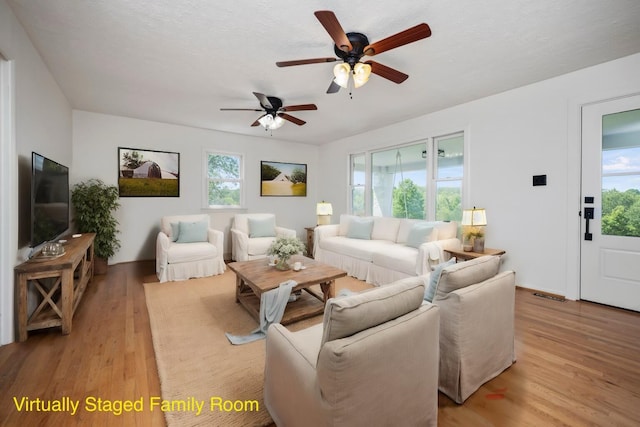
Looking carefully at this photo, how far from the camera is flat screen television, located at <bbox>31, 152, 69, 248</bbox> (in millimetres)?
2271

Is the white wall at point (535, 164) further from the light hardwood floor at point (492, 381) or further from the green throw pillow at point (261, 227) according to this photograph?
the green throw pillow at point (261, 227)

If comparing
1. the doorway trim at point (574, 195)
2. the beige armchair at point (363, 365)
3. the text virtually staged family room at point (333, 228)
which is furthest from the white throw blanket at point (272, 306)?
the doorway trim at point (574, 195)

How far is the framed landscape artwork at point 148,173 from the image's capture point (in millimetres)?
4629

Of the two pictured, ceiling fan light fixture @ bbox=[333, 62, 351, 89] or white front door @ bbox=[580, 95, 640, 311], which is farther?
white front door @ bbox=[580, 95, 640, 311]

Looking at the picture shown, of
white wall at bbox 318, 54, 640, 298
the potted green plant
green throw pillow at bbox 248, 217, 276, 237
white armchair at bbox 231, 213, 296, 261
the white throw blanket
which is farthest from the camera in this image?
green throw pillow at bbox 248, 217, 276, 237

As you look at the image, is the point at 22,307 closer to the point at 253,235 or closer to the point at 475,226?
the point at 253,235

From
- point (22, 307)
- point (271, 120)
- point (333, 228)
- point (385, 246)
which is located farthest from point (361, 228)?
point (22, 307)

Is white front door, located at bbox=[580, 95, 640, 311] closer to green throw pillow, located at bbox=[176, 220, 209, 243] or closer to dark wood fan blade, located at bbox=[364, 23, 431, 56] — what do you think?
dark wood fan blade, located at bbox=[364, 23, 431, 56]

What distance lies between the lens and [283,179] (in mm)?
6320

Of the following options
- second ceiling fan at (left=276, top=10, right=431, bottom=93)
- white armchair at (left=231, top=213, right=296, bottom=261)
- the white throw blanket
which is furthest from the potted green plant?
second ceiling fan at (left=276, top=10, right=431, bottom=93)

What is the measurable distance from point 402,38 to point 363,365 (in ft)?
6.55

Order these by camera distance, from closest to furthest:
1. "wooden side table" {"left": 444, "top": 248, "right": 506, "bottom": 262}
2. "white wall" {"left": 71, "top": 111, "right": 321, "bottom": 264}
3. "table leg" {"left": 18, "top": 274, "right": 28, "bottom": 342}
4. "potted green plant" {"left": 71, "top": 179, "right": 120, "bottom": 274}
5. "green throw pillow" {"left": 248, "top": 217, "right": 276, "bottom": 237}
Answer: "table leg" {"left": 18, "top": 274, "right": 28, "bottom": 342}
"wooden side table" {"left": 444, "top": 248, "right": 506, "bottom": 262}
"potted green plant" {"left": 71, "top": 179, "right": 120, "bottom": 274}
"white wall" {"left": 71, "top": 111, "right": 321, "bottom": 264}
"green throw pillow" {"left": 248, "top": 217, "right": 276, "bottom": 237}

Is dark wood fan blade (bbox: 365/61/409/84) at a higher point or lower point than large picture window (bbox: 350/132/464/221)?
higher

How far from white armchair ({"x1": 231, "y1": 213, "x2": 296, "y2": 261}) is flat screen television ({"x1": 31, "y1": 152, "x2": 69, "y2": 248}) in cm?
223
